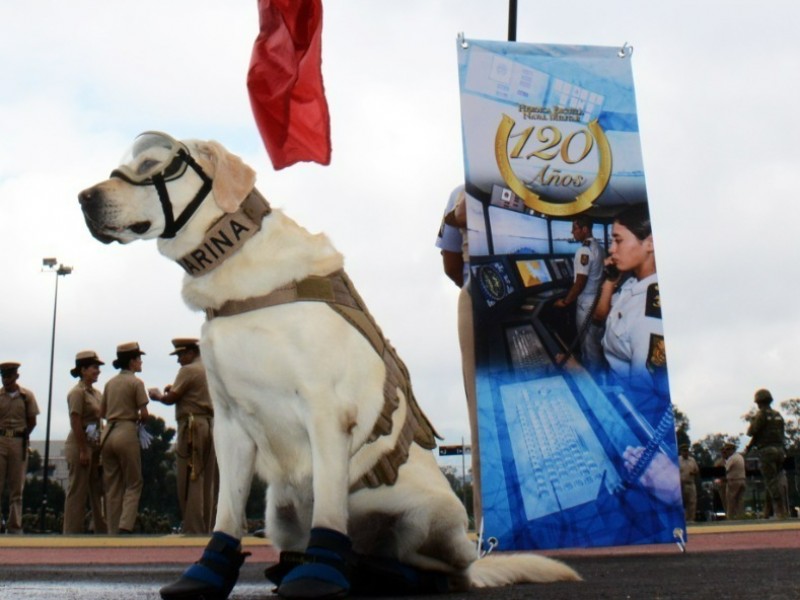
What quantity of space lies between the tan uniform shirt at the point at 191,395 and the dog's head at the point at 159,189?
23.2 ft

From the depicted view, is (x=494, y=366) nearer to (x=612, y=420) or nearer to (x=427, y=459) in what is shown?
(x=612, y=420)

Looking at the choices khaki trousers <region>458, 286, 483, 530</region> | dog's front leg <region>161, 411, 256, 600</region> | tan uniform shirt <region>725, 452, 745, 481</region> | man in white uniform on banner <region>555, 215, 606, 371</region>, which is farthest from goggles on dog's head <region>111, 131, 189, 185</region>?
tan uniform shirt <region>725, 452, 745, 481</region>

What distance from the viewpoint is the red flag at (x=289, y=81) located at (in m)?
4.41

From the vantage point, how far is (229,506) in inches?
130

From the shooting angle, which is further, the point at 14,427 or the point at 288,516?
the point at 14,427

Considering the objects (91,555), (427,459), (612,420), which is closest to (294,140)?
(427,459)

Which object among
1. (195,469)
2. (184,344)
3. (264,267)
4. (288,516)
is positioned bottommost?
(288,516)

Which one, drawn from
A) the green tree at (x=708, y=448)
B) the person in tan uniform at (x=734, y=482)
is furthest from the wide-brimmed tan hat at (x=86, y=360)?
the green tree at (x=708, y=448)

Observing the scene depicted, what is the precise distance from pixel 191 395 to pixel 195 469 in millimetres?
663

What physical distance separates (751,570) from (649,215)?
206 cm

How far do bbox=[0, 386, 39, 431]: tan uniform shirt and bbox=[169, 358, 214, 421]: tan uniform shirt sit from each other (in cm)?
294

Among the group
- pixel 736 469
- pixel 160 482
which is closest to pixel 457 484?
pixel 736 469

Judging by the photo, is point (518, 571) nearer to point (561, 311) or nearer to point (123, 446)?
point (561, 311)

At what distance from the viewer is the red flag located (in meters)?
4.41
